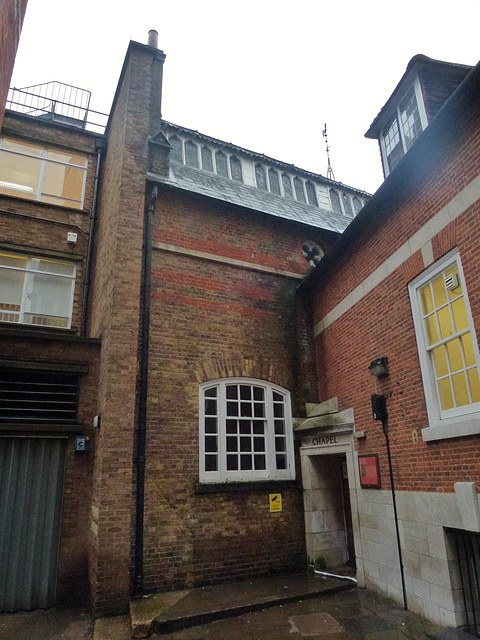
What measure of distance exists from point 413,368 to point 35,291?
8.01 metres

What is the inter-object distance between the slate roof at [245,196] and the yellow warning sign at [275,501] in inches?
249

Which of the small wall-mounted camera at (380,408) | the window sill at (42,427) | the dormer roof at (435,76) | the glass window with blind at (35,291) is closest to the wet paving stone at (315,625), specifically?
the small wall-mounted camera at (380,408)

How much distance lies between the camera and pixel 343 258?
8.43 metres

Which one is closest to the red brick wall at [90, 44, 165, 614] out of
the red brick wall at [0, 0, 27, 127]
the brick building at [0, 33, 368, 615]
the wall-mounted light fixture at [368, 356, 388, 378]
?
the brick building at [0, 33, 368, 615]

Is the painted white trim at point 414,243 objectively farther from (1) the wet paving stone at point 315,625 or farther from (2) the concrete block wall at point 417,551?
(1) the wet paving stone at point 315,625

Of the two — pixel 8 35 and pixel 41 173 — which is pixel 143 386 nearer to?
pixel 8 35

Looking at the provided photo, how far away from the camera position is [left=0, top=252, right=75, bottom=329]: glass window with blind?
9.04 metres

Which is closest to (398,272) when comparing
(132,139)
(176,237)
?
(176,237)

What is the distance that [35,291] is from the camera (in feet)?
30.3

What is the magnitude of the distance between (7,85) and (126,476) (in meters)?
6.22

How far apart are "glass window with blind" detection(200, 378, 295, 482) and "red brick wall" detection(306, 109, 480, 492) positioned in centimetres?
124

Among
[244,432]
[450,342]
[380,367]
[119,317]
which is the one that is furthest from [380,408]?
[119,317]

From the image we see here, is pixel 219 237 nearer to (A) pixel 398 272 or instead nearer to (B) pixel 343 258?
(B) pixel 343 258

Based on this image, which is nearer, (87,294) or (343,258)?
(343,258)
